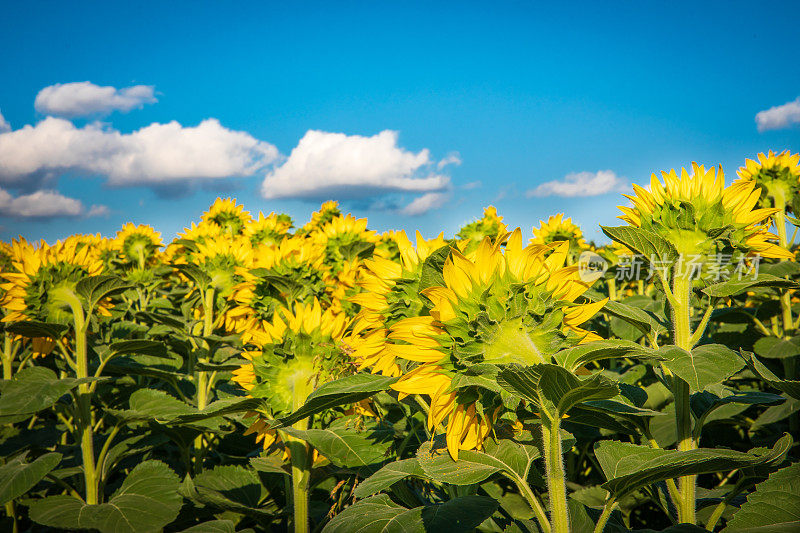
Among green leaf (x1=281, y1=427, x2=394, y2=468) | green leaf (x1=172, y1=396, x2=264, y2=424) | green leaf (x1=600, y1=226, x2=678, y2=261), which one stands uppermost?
green leaf (x1=600, y1=226, x2=678, y2=261)

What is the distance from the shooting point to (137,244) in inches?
216

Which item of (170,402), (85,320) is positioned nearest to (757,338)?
(170,402)

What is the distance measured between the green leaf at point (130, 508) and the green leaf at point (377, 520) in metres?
1.12

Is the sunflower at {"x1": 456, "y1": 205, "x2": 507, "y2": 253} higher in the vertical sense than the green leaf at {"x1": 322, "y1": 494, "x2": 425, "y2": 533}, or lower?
higher

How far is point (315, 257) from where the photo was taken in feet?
8.77

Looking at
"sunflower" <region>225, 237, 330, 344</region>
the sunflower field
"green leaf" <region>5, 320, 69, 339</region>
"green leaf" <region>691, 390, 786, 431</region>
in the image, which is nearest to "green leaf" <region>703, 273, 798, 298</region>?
the sunflower field

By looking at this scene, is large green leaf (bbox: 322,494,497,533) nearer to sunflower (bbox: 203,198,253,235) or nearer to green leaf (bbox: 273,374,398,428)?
green leaf (bbox: 273,374,398,428)

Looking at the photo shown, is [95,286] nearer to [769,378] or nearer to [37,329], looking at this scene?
[37,329]

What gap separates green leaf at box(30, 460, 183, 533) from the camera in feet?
6.70

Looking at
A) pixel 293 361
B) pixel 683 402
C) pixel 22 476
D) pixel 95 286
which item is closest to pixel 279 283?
pixel 293 361

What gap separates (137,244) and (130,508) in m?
3.95

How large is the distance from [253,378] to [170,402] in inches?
30.0

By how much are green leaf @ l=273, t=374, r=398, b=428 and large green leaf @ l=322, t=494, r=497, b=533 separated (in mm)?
283

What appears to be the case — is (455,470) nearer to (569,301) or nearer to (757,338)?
(569,301)
